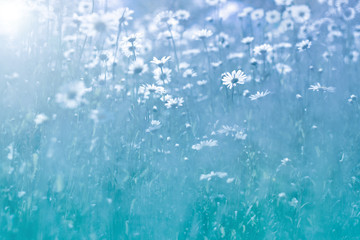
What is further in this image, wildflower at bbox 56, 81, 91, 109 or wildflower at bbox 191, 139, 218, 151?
wildflower at bbox 191, 139, 218, 151

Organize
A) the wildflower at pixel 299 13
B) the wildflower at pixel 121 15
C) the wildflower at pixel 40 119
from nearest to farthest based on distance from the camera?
1. the wildflower at pixel 40 119
2. the wildflower at pixel 121 15
3. the wildflower at pixel 299 13

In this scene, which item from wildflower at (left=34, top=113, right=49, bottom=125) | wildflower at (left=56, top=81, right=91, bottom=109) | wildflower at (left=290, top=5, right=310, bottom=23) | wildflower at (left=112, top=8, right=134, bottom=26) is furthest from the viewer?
wildflower at (left=290, top=5, right=310, bottom=23)

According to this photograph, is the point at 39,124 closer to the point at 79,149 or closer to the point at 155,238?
the point at 79,149

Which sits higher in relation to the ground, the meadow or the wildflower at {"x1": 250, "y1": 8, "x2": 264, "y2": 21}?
the wildflower at {"x1": 250, "y1": 8, "x2": 264, "y2": 21}

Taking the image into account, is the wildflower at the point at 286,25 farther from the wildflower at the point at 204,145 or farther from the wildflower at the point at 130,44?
the wildflower at the point at 204,145

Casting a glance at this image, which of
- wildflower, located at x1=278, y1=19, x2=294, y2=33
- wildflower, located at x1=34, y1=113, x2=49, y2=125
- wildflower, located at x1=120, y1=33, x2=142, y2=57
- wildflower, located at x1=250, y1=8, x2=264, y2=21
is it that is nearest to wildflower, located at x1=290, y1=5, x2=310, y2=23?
wildflower, located at x1=278, y1=19, x2=294, y2=33

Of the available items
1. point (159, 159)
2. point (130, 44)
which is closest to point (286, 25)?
point (130, 44)

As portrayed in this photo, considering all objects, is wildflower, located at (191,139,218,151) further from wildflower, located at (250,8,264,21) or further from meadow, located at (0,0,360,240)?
wildflower, located at (250,8,264,21)

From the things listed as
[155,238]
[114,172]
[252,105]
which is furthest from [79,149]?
[252,105]

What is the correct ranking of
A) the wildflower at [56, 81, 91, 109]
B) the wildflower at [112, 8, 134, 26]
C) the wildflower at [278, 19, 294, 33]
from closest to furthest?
the wildflower at [56, 81, 91, 109] → the wildflower at [112, 8, 134, 26] → the wildflower at [278, 19, 294, 33]

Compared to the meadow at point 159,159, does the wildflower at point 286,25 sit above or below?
above

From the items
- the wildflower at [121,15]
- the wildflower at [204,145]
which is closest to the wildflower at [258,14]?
the wildflower at [121,15]

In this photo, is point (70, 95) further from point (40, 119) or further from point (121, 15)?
point (121, 15)
